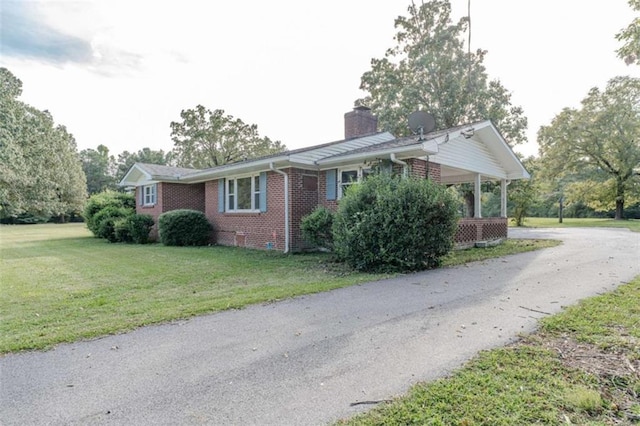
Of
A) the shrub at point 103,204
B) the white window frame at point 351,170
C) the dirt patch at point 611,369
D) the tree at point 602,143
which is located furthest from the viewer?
the tree at point 602,143

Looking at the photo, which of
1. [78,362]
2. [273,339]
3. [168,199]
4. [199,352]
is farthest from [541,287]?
[168,199]

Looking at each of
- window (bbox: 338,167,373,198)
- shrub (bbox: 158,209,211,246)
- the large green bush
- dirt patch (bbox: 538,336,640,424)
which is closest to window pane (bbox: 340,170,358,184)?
window (bbox: 338,167,373,198)

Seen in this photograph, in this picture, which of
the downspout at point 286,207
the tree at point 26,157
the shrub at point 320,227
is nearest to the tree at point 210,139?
the tree at point 26,157

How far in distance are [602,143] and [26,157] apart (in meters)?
43.0

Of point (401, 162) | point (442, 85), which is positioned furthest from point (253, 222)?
point (442, 85)

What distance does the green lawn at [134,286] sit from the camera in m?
4.47

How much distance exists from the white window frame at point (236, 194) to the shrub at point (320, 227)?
3272 mm

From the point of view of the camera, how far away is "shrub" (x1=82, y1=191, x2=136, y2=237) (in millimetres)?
19469

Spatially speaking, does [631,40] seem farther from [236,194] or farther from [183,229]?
[183,229]

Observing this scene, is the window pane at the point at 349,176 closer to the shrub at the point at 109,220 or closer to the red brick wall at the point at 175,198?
the red brick wall at the point at 175,198

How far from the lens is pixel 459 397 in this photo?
2.66 meters

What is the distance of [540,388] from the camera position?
280 centimetres

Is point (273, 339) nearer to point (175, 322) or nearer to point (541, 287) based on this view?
point (175, 322)

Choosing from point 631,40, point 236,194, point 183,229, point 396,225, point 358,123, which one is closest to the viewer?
point 631,40
